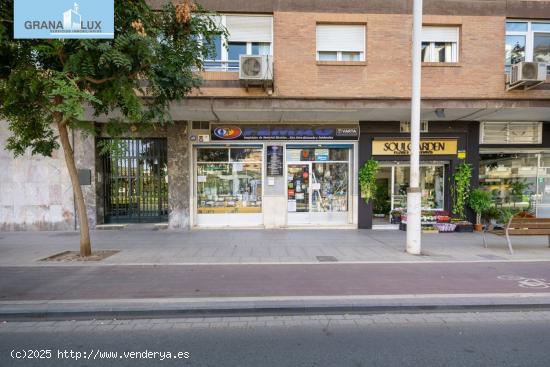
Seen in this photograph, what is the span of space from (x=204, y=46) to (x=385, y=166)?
7.58 m

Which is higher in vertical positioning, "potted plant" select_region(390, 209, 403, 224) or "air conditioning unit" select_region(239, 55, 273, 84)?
"air conditioning unit" select_region(239, 55, 273, 84)

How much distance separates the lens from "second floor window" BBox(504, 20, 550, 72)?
10.1 metres

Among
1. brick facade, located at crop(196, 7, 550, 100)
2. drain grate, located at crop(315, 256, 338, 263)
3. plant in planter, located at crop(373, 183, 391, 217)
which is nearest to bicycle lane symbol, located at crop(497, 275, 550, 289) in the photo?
drain grate, located at crop(315, 256, 338, 263)

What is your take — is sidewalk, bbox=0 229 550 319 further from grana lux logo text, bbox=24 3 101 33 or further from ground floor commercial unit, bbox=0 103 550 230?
grana lux logo text, bbox=24 3 101 33

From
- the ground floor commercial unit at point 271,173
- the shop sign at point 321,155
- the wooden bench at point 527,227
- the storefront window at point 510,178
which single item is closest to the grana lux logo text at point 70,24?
the ground floor commercial unit at point 271,173

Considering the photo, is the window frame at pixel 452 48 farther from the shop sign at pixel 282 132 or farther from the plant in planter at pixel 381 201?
the plant in planter at pixel 381 201

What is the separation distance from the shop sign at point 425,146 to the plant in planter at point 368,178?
2.39ft

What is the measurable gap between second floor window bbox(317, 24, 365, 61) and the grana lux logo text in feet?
21.2

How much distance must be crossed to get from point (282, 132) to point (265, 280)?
6.35 metres

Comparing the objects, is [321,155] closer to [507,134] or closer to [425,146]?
[425,146]

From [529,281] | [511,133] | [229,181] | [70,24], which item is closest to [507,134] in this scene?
[511,133]

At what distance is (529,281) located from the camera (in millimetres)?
5383

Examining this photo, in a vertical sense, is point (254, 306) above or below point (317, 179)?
below

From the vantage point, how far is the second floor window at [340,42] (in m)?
9.79
